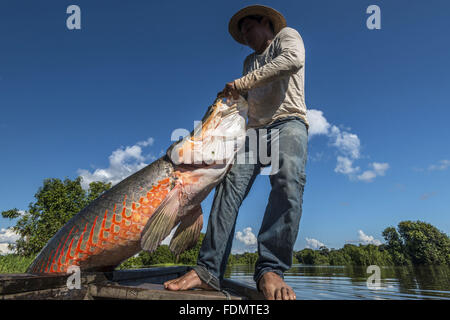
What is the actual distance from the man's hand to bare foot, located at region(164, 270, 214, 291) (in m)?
1.88

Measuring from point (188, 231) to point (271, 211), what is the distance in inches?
41.9

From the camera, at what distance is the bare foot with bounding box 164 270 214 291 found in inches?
80.5

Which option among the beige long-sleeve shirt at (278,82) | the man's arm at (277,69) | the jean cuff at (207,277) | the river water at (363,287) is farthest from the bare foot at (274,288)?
the man's arm at (277,69)

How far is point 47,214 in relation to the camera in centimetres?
2606

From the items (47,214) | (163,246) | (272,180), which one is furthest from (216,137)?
(163,246)

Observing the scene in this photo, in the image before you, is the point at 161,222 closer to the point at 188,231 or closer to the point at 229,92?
the point at 188,231

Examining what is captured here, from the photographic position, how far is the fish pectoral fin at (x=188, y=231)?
9.48 ft

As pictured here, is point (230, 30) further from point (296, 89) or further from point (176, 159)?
point (176, 159)

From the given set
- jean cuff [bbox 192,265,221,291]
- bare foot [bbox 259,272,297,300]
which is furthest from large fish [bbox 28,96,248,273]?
bare foot [bbox 259,272,297,300]

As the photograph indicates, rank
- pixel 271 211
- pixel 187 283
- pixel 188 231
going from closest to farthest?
pixel 187 283 → pixel 271 211 → pixel 188 231

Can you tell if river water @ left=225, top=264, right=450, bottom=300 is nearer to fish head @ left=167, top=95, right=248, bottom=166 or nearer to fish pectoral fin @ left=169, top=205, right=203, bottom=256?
fish pectoral fin @ left=169, top=205, right=203, bottom=256

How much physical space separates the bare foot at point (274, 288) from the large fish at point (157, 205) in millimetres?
1033

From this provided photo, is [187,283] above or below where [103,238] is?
below
